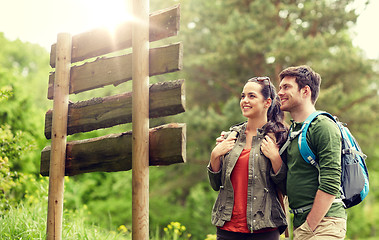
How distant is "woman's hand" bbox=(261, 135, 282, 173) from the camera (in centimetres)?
273

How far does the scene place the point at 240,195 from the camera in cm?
281

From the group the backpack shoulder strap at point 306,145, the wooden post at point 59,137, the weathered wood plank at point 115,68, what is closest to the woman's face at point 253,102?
the backpack shoulder strap at point 306,145

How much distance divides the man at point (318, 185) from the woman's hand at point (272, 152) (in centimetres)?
7

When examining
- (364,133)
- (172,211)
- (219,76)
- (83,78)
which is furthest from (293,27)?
(83,78)

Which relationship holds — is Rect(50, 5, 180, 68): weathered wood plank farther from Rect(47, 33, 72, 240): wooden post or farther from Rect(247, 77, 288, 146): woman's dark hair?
Rect(247, 77, 288, 146): woman's dark hair

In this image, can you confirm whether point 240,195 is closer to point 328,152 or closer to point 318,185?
point 318,185

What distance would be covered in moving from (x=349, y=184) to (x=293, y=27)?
1129 cm

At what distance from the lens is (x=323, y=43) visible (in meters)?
11.6

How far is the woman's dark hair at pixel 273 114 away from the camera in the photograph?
2.93 meters

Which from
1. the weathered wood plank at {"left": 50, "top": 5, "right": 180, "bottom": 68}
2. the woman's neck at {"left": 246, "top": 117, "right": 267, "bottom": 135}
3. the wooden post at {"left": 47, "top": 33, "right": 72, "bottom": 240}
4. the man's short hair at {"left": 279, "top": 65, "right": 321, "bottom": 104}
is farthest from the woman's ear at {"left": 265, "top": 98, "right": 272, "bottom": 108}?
the wooden post at {"left": 47, "top": 33, "right": 72, "bottom": 240}

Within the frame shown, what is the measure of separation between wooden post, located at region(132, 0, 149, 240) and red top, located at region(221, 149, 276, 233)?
605mm

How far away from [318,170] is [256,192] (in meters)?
0.49

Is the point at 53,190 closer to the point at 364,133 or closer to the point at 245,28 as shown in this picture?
the point at 245,28

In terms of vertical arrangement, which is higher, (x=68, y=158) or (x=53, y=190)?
(x=68, y=158)
